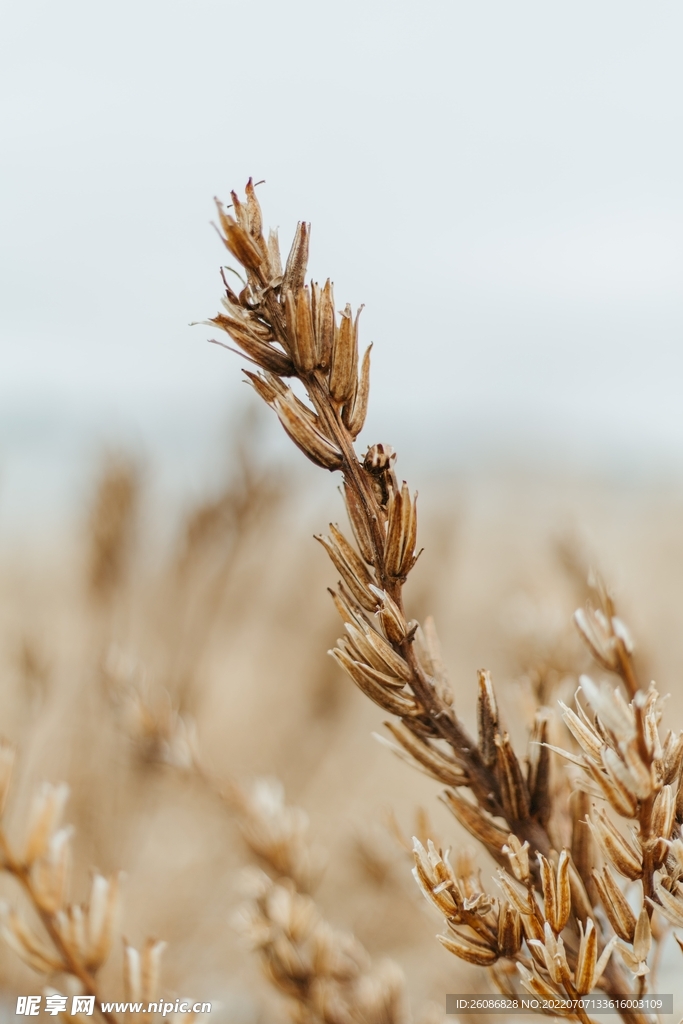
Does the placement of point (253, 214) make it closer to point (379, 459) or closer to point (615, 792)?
point (379, 459)

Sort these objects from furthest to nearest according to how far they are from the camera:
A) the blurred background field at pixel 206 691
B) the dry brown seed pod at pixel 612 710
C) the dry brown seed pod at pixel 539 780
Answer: the blurred background field at pixel 206 691, the dry brown seed pod at pixel 539 780, the dry brown seed pod at pixel 612 710

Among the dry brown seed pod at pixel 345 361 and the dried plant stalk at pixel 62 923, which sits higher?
the dry brown seed pod at pixel 345 361

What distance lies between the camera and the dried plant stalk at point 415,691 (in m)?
0.34

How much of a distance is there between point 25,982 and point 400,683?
1.22m

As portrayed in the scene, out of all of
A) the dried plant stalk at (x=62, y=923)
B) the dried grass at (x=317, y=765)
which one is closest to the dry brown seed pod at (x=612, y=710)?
the dried grass at (x=317, y=765)

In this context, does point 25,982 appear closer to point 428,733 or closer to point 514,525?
point 428,733

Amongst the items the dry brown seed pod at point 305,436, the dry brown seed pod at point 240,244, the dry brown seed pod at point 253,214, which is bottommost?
the dry brown seed pod at point 305,436

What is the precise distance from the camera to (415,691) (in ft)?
1.23

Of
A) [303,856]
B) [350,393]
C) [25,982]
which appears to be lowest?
[25,982]

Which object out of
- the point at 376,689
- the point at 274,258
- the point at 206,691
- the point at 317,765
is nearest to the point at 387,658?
the point at 376,689

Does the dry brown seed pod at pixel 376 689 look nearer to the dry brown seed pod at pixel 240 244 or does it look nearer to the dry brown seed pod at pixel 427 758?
the dry brown seed pod at pixel 427 758

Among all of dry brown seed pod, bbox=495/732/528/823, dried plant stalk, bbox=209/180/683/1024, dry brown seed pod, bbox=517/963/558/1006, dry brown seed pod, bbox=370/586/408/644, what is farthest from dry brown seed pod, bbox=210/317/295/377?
dry brown seed pod, bbox=517/963/558/1006

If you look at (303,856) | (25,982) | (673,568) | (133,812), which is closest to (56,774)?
(133,812)

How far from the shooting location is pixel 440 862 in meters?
0.36
